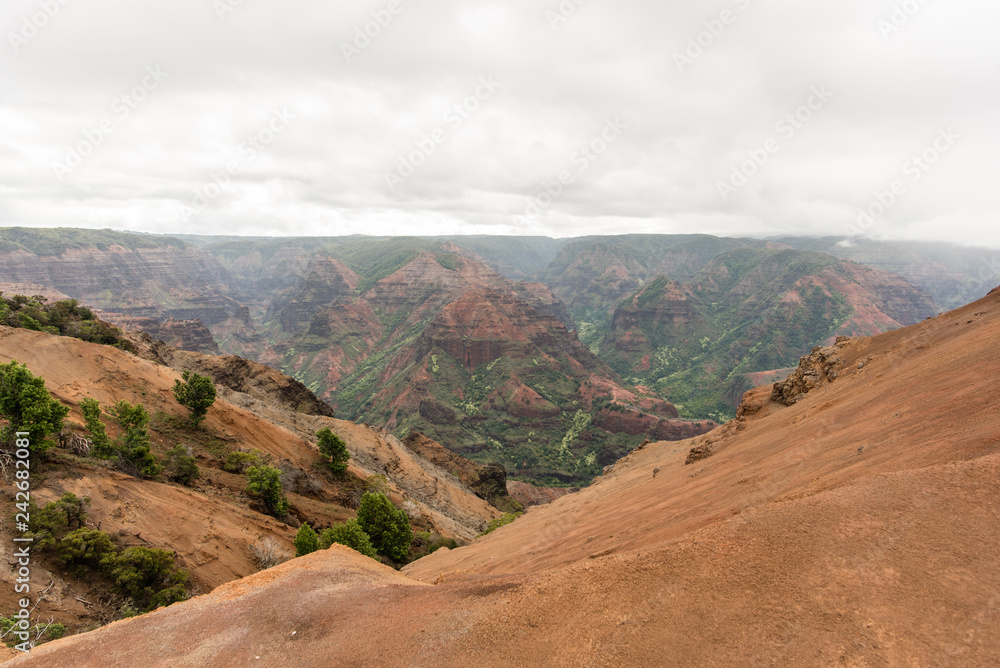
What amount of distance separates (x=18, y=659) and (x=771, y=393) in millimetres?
43510

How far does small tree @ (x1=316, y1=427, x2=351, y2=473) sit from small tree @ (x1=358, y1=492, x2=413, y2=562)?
14003 mm

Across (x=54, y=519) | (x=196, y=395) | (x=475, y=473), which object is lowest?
(x=475, y=473)

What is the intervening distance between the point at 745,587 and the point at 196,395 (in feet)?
147

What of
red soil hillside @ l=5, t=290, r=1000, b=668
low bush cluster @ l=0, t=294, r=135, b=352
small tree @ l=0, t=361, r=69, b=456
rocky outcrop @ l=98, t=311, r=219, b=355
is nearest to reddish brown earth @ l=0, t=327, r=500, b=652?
small tree @ l=0, t=361, r=69, b=456

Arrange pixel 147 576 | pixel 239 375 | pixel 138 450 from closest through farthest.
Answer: pixel 147 576 < pixel 138 450 < pixel 239 375

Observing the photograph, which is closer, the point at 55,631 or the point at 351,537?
the point at 55,631

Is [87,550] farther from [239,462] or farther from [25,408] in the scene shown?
[239,462]

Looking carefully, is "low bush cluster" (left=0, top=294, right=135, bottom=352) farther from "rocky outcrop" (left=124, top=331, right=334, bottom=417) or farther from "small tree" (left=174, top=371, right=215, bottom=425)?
"small tree" (left=174, top=371, right=215, bottom=425)

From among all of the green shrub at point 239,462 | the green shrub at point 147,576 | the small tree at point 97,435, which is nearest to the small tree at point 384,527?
the green shrub at point 239,462

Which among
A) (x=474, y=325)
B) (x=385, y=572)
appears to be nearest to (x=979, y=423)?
(x=385, y=572)

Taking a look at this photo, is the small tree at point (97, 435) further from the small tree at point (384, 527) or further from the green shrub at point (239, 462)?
the small tree at point (384, 527)

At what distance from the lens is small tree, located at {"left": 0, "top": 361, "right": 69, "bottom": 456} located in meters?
22.5

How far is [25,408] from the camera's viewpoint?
22859 mm

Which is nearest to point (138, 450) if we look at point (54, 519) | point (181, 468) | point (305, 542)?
point (181, 468)
